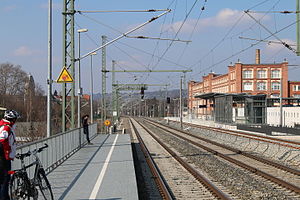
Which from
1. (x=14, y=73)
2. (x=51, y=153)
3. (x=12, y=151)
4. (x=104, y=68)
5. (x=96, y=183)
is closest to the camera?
(x=12, y=151)

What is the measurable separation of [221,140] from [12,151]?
26850mm

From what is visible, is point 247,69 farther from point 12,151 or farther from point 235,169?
point 12,151

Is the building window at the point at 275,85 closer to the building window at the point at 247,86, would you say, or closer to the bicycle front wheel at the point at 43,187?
the building window at the point at 247,86

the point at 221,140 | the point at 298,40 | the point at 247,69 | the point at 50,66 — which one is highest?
the point at 247,69

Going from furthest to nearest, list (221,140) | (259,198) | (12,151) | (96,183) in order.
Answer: (221,140) → (259,198) → (96,183) → (12,151)

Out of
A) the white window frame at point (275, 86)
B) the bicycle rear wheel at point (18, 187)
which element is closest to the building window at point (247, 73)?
the white window frame at point (275, 86)

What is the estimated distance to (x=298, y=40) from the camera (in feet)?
63.2

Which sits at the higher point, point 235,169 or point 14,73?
point 14,73

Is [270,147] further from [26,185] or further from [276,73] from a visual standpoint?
[276,73]

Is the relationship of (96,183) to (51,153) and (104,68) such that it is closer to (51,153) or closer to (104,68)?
(51,153)

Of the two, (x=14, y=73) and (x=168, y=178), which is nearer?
(x=168, y=178)

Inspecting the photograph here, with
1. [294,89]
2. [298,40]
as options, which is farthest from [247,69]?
[298,40]

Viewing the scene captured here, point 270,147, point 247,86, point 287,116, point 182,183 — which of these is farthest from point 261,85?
point 182,183

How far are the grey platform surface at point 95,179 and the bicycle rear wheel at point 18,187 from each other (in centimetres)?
138
